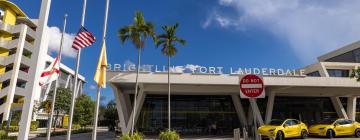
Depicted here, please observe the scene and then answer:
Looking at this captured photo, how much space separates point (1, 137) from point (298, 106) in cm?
3446

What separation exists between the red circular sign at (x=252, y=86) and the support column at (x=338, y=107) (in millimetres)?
35506

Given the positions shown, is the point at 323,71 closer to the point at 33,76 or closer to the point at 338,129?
the point at 338,129

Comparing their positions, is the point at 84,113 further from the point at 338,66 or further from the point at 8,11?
the point at 338,66

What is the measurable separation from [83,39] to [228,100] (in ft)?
87.2

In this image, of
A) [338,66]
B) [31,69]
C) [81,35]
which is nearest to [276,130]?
[81,35]

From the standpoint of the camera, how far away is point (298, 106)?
1512 inches

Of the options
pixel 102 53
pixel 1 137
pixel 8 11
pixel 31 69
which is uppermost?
pixel 8 11

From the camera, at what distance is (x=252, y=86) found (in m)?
7.43

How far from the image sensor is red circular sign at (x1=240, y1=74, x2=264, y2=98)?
7324 mm

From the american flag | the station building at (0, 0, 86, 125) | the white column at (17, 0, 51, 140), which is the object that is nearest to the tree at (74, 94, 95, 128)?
the station building at (0, 0, 86, 125)

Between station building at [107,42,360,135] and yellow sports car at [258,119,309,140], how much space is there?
775 centimetres

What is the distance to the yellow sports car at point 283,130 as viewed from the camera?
66.2 feet

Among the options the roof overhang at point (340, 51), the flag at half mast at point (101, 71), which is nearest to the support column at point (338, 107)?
the roof overhang at point (340, 51)

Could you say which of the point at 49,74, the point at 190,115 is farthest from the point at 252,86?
the point at 190,115
